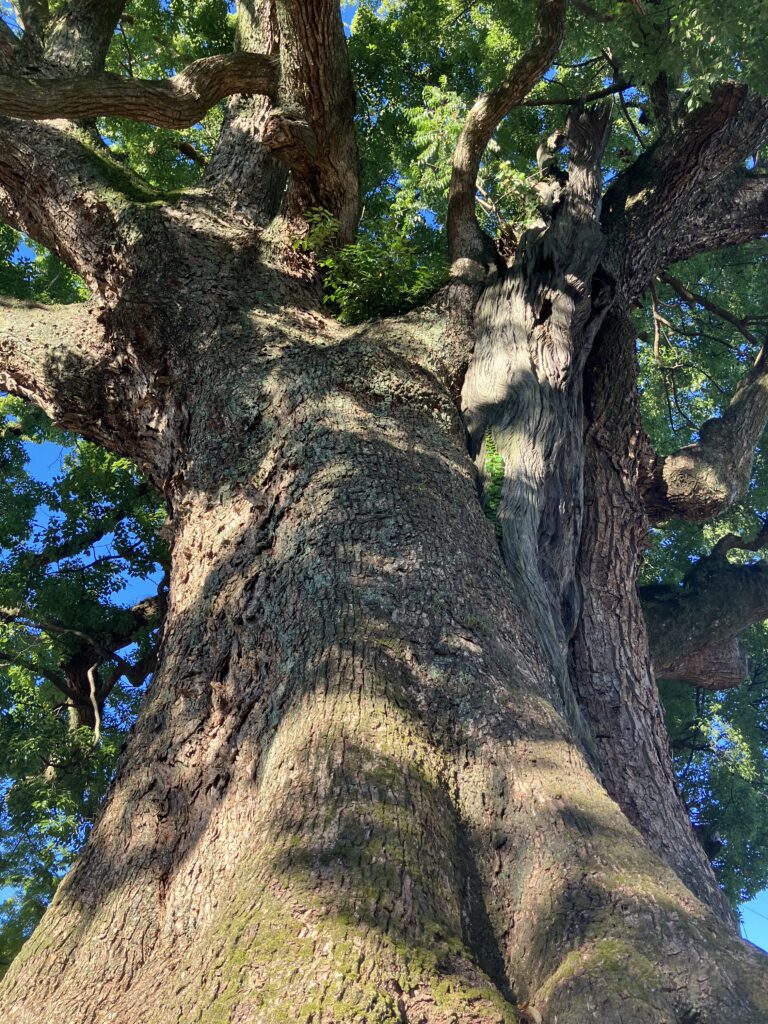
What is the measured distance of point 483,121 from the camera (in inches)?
238

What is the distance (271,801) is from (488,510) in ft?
7.77

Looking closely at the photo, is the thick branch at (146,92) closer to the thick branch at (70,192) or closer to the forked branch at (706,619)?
the thick branch at (70,192)

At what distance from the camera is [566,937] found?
7.07 ft

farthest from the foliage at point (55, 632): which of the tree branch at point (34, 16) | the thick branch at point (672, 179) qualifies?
the thick branch at point (672, 179)

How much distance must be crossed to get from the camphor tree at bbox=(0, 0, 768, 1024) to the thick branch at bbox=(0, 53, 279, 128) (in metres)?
0.03

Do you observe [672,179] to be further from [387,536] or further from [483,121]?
[387,536]

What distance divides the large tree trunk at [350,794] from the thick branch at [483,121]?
8.47 feet

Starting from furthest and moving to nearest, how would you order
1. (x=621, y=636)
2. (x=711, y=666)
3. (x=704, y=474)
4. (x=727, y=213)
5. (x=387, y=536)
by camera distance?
(x=711, y=666)
(x=727, y=213)
(x=704, y=474)
(x=621, y=636)
(x=387, y=536)

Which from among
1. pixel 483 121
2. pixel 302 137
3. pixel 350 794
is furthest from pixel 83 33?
pixel 350 794

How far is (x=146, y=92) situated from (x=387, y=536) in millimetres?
3331

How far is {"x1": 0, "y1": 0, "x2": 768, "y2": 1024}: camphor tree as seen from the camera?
214 cm

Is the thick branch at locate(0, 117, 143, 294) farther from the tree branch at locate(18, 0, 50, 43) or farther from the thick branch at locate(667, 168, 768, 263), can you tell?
the thick branch at locate(667, 168, 768, 263)

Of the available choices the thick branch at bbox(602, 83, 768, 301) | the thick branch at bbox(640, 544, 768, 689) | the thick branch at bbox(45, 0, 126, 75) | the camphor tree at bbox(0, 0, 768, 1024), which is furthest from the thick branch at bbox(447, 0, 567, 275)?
the thick branch at bbox(640, 544, 768, 689)

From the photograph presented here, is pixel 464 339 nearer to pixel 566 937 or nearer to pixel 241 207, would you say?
pixel 241 207
